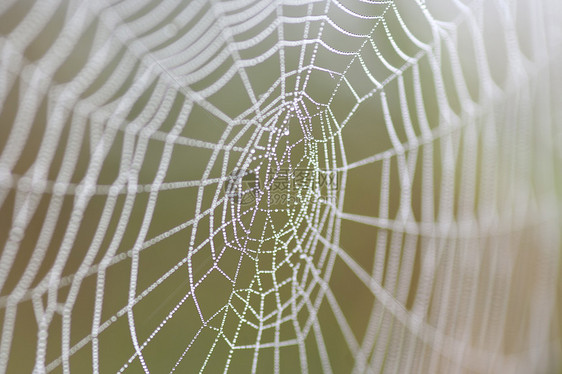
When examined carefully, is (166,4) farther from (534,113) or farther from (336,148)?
(534,113)

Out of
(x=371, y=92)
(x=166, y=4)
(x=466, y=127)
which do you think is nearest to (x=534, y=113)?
(x=466, y=127)

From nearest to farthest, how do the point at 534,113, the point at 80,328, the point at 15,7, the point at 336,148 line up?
the point at 15,7 → the point at 80,328 → the point at 336,148 → the point at 534,113

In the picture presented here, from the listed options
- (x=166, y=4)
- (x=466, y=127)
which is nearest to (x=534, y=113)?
(x=466, y=127)

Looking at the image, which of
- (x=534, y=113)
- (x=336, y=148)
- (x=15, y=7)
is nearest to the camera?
(x=15, y=7)

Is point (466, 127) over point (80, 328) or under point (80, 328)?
over

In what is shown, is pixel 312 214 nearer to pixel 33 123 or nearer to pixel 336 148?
pixel 336 148

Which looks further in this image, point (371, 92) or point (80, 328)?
point (371, 92)

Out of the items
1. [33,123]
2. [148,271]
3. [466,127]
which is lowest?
[148,271]
